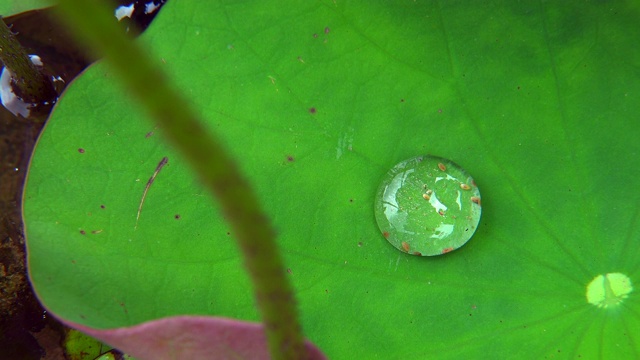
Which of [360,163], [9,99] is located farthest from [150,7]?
[360,163]

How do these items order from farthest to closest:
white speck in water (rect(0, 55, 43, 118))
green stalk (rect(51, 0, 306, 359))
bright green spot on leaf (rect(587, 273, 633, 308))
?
white speck in water (rect(0, 55, 43, 118))
bright green spot on leaf (rect(587, 273, 633, 308))
green stalk (rect(51, 0, 306, 359))

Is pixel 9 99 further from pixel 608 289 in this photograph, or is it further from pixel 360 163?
pixel 608 289

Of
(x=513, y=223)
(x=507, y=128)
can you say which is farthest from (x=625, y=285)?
(x=507, y=128)

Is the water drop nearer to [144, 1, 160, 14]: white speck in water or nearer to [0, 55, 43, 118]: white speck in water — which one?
[144, 1, 160, 14]: white speck in water

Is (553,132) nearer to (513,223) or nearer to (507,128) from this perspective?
(507,128)

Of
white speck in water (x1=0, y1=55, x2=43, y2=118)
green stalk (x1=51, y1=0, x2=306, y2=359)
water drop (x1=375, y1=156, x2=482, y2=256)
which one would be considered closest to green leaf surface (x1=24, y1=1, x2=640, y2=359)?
water drop (x1=375, y1=156, x2=482, y2=256)

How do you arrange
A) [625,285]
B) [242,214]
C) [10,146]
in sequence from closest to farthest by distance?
[242,214]
[625,285]
[10,146]
